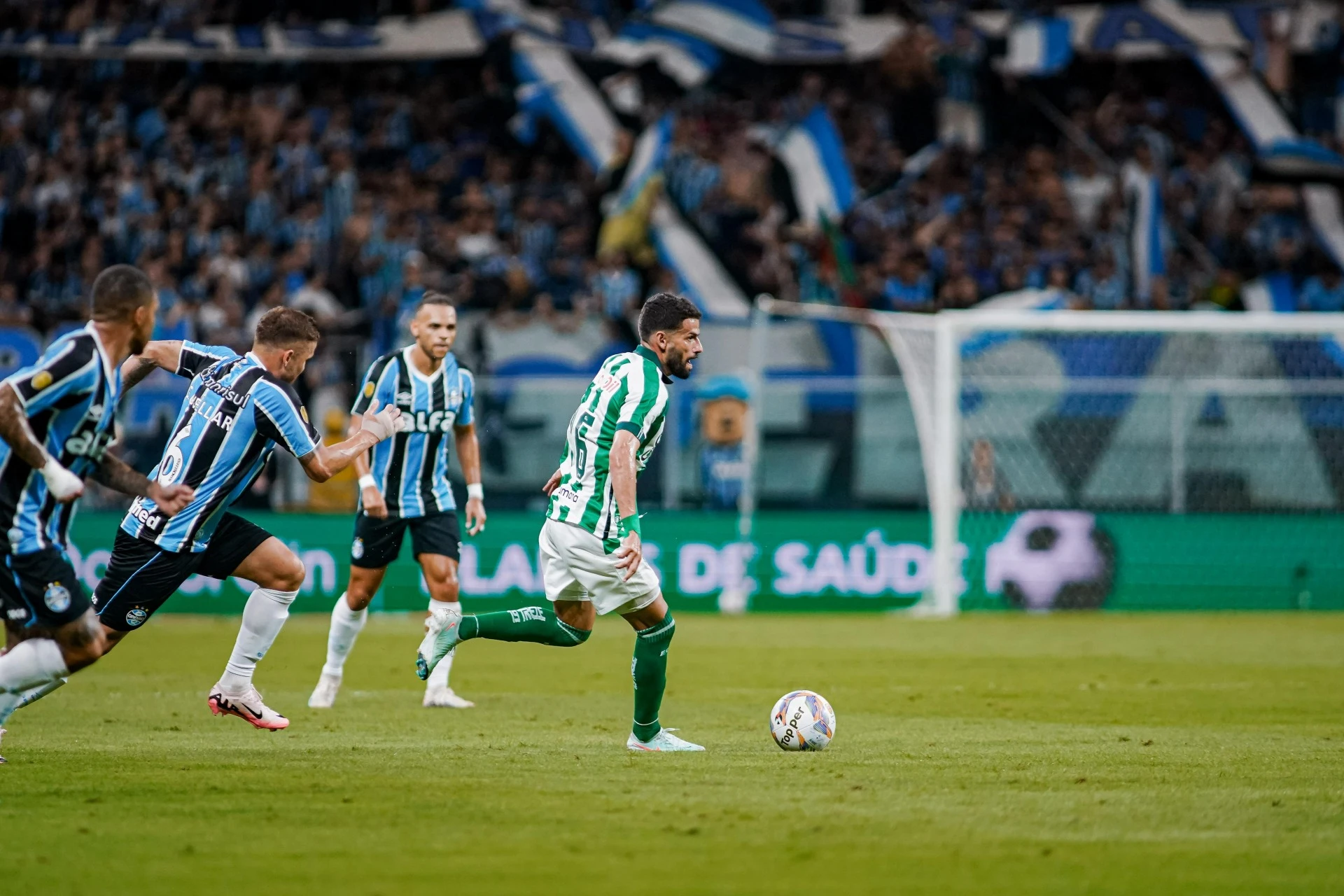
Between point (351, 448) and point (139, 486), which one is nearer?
point (139, 486)

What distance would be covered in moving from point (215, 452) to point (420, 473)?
9.89 ft

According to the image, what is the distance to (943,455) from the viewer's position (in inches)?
822

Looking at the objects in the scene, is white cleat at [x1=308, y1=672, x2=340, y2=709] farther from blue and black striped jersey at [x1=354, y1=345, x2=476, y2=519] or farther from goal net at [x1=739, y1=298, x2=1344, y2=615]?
goal net at [x1=739, y1=298, x2=1344, y2=615]

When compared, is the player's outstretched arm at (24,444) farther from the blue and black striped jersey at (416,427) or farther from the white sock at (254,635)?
the blue and black striped jersey at (416,427)

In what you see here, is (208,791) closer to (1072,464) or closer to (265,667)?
(265,667)

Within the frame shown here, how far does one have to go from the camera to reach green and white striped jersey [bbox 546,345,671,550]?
8523 millimetres

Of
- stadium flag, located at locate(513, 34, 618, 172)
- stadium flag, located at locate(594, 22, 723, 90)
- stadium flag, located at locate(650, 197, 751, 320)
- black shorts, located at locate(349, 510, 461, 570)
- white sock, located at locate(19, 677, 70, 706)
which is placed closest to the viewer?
white sock, located at locate(19, 677, 70, 706)

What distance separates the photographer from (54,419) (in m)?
7.36

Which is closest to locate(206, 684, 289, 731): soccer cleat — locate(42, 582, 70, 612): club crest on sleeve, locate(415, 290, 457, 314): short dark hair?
locate(42, 582, 70, 612): club crest on sleeve

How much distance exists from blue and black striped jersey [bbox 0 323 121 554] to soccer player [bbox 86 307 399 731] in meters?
1.32

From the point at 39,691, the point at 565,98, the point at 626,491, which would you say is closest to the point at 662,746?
the point at 626,491

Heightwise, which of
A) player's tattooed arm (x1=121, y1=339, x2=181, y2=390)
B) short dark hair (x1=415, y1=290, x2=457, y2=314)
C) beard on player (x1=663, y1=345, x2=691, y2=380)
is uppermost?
short dark hair (x1=415, y1=290, x2=457, y2=314)

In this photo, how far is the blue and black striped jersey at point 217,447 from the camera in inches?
349

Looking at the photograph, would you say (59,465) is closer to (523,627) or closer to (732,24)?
(523,627)
